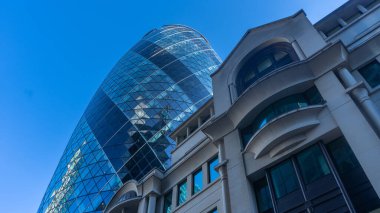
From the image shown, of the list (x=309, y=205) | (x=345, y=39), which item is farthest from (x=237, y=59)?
(x=309, y=205)

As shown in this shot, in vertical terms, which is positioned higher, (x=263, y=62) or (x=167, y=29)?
(x=167, y=29)

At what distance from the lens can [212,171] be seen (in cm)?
1991

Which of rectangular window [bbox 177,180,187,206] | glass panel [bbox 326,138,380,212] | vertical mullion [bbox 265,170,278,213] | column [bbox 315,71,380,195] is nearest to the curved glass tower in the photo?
rectangular window [bbox 177,180,187,206]

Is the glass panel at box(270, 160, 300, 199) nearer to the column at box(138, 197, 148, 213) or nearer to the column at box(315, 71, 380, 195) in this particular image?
the column at box(315, 71, 380, 195)

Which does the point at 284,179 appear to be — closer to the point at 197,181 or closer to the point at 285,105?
the point at 285,105

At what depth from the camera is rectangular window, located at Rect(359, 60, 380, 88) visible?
609 inches

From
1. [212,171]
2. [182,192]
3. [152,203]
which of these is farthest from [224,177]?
[152,203]

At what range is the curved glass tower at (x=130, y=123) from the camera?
46.3m

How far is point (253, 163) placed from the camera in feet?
53.0

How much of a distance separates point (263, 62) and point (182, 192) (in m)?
9.58

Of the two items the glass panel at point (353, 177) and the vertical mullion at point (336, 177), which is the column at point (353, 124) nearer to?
the glass panel at point (353, 177)

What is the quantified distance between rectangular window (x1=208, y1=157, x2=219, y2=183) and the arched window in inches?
178

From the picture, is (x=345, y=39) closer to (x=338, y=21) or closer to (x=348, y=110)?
(x=338, y=21)

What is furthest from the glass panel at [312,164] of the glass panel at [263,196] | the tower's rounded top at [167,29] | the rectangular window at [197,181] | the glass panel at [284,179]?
the tower's rounded top at [167,29]
